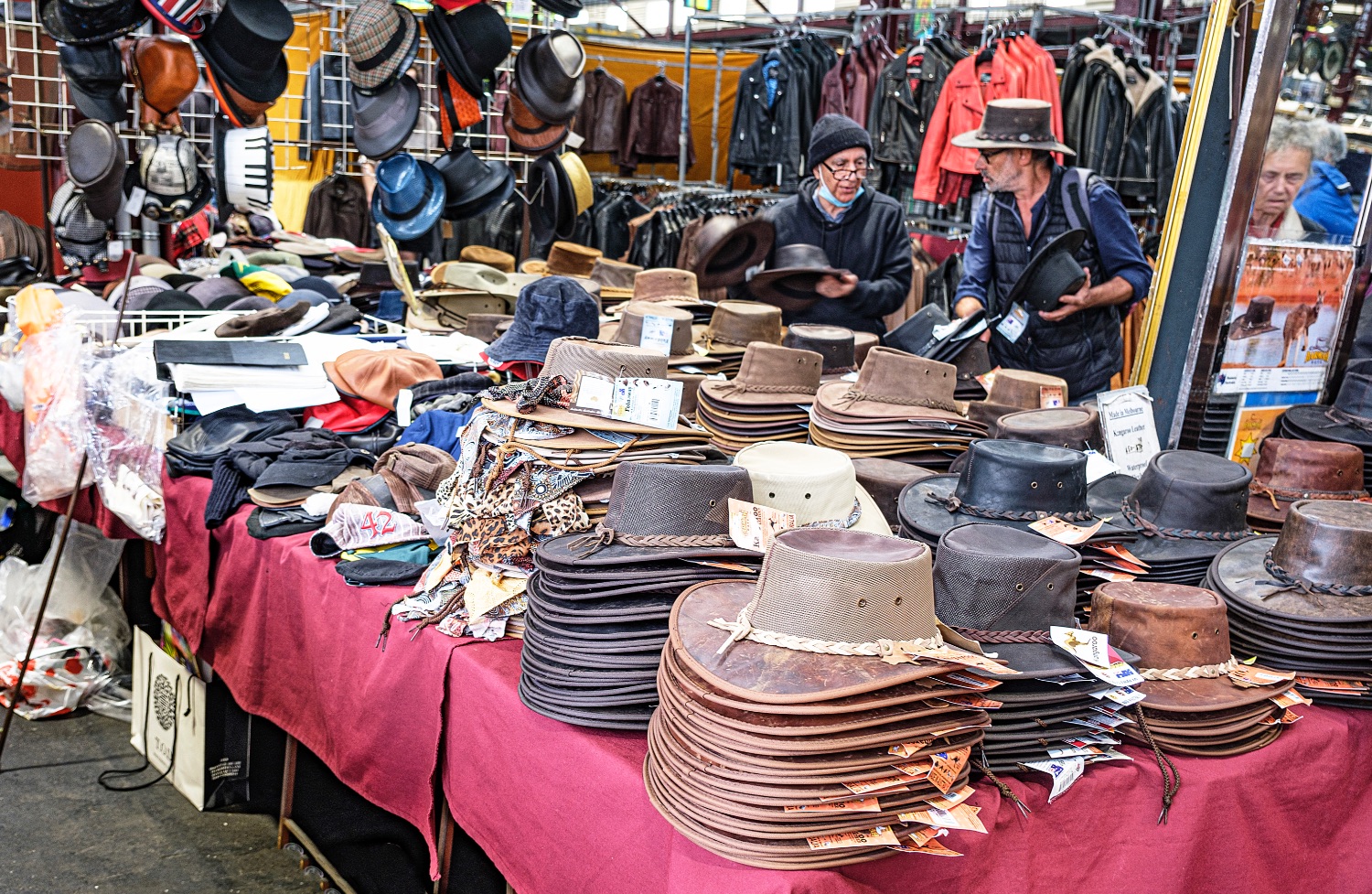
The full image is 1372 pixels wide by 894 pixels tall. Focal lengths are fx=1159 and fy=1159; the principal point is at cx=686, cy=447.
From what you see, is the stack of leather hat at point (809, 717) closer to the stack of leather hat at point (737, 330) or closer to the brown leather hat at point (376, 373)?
the stack of leather hat at point (737, 330)

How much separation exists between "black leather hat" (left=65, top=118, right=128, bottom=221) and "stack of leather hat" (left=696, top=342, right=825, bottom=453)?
147 inches

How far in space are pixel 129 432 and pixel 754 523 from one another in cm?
263

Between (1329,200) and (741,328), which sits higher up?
(1329,200)

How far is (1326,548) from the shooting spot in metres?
2.07

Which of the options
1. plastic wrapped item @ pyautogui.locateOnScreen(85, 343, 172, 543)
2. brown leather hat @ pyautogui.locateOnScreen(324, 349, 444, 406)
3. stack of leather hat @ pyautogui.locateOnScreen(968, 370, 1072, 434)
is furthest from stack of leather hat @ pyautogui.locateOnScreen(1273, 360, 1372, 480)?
plastic wrapped item @ pyautogui.locateOnScreen(85, 343, 172, 543)

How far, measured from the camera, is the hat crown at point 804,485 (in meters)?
2.08

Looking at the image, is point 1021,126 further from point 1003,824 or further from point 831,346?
point 1003,824

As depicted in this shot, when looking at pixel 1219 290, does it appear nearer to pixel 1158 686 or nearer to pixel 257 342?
pixel 1158 686

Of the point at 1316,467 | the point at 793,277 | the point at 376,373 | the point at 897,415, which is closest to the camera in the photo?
the point at 1316,467

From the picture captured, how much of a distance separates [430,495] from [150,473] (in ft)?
4.10

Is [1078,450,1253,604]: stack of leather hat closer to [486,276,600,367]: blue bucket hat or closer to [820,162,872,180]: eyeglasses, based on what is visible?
[486,276,600,367]: blue bucket hat

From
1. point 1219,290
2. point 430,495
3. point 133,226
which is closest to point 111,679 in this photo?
point 430,495

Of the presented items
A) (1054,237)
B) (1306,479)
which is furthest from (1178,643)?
(1054,237)

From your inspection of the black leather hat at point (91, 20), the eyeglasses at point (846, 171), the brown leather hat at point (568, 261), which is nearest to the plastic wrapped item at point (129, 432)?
the black leather hat at point (91, 20)
